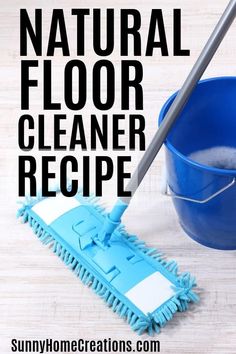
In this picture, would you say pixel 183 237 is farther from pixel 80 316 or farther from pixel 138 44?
pixel 138 44

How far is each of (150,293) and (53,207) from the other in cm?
28

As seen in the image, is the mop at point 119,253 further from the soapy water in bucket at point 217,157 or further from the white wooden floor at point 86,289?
the soapy water in bucket at point 217,157

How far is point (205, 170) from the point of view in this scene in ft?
3.75

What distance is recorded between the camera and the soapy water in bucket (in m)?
1.37

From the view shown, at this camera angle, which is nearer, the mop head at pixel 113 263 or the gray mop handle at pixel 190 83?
the gray mop handle at pixel 190 83

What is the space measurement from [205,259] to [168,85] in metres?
0.52

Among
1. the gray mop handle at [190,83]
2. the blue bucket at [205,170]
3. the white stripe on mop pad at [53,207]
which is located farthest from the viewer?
the white stripe on mop pad at [53,207]

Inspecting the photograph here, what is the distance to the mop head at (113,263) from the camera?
1.21 meters

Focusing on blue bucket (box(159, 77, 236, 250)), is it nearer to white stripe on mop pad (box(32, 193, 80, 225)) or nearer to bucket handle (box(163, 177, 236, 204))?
bucket handle (box(163, 177, 236, 204))

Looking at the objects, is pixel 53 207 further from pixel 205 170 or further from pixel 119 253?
pixel 205 170

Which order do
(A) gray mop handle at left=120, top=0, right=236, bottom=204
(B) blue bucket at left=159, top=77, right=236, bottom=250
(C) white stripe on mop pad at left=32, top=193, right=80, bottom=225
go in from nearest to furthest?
(A) gray mop handle at left=120, top=0, right=236, bottom=204 < (B) blue bucket at left=159, top=77, right=236, bottom=250 < (C) white stripe on mop pad at left=32, top=193, right=80, bottom=225

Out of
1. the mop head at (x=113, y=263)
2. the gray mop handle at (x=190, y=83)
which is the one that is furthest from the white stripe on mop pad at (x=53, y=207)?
the gray mop handle at (x=190, y=83)

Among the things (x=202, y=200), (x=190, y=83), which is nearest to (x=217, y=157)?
(x=202, y=200)

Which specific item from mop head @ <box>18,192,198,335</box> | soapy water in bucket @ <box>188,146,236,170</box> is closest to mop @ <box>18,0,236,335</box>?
mop head @ <box>18,192,198,335</box>
